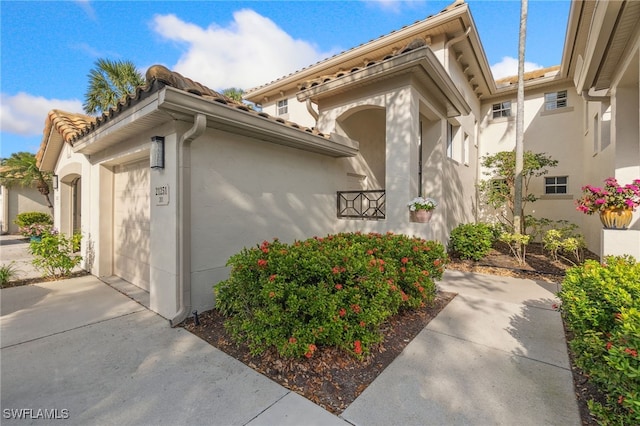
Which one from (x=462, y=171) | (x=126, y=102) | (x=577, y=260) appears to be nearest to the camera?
(x=126, y=102)

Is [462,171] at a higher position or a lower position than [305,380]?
higher

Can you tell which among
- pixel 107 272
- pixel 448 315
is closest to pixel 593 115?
pixel 448 315

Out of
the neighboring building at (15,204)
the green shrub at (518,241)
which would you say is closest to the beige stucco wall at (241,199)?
the green shrub at (518,241)

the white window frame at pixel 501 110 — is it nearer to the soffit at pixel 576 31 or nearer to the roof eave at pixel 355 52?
the soffit at pixel 576 31

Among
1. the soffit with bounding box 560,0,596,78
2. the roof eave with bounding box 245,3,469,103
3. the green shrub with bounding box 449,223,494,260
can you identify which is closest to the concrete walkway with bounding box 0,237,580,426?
the green shrub with bounding box 449,223,494,260

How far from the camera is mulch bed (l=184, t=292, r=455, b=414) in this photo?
8.17 ft

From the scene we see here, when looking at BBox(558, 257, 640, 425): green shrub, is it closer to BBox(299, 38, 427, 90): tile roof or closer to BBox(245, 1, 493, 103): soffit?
BBox(299, 38, 427, 90): tile roof

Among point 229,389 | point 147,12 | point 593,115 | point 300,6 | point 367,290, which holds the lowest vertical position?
point 229,389

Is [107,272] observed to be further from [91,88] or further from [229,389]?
[91,88]

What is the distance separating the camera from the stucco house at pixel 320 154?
4035 mm

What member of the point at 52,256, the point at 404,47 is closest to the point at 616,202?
the point at 404,47

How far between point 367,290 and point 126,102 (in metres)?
4.33

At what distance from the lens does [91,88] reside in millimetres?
11219

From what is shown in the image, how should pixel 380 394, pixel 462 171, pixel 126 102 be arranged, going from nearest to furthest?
pixel 380 394
pixel 126 102
pixel 462 171
